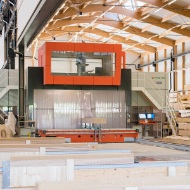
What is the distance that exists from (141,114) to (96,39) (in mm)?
20187

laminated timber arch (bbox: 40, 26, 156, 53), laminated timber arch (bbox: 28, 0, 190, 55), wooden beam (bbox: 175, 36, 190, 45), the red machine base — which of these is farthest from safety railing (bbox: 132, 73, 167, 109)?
laminated timber arch (bbox: 40, 26, 156, 53)

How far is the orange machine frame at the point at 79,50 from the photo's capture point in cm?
1955

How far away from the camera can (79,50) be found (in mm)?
19750

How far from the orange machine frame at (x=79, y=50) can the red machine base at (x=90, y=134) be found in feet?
9.95

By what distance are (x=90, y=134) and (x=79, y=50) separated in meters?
4.40

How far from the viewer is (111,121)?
20.8m

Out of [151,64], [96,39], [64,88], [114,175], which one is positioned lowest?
[114,175]

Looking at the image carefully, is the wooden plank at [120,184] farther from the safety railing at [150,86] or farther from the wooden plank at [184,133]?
the safety railing at [150,86]

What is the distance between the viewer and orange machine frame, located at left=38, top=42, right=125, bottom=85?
64.1 feet

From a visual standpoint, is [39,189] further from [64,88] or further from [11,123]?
[64,88]

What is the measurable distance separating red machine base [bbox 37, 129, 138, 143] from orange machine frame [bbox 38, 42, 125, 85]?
3.03 m

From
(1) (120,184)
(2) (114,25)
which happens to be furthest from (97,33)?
(1) (120,184)

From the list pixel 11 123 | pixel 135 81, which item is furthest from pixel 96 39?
pixel 11 123

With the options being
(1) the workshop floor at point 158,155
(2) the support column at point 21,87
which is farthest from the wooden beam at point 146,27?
(1) the workshop floor at point 158,155
